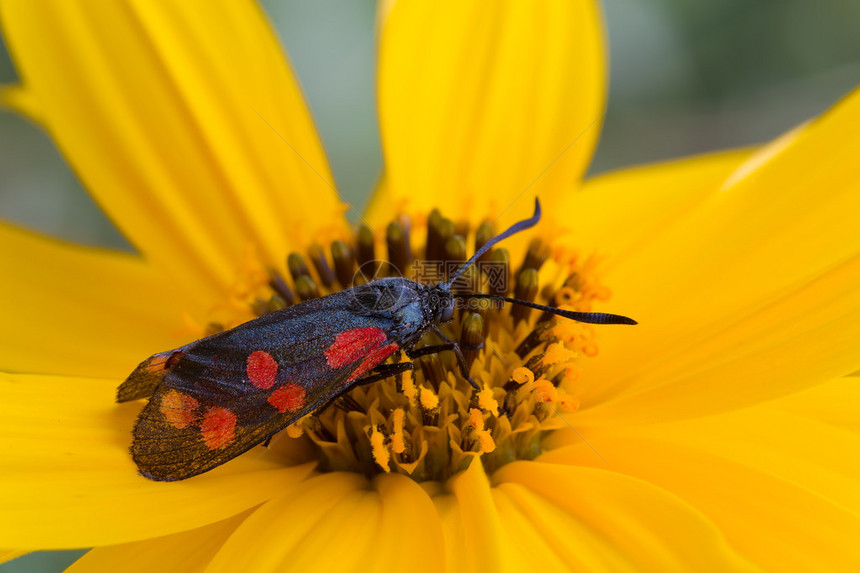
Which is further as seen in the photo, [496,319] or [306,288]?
[306,288]

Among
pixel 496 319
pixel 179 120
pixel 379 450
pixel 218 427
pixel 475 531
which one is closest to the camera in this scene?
pixel 475 531

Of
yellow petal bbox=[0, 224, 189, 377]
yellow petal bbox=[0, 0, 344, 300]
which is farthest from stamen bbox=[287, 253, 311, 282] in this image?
yellow petal bbox=[0, 224, 189, 377]

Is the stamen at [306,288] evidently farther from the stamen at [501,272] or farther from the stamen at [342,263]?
the stamen at [501,272]

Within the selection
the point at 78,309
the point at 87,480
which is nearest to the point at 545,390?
the point at 87,480

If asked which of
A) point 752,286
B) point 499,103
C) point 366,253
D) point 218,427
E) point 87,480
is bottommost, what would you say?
point 87,480

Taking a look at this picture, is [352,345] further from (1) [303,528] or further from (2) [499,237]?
(2) [499,237]

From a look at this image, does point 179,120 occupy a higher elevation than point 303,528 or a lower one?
higher

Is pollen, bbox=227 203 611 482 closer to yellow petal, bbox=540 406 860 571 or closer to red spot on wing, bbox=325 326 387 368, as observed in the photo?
red spot on wing, bbox=325 326 387 368

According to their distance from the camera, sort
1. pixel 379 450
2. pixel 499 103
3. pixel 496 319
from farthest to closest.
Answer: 1. pixel 499 103
2. pixel 496 319
3. pixel 379 450
